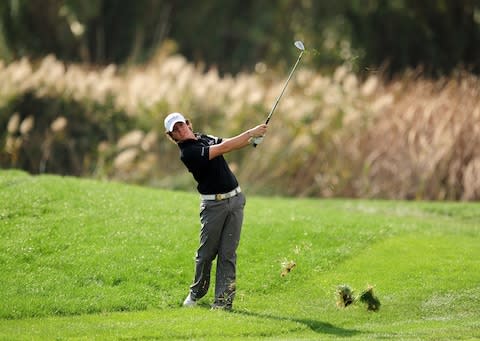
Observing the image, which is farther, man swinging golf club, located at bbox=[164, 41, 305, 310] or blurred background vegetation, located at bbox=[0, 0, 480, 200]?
blurred background vegetation, located at bbox=[0, 0, 480, 200]

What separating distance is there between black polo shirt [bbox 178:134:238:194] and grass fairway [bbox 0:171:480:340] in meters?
1.41

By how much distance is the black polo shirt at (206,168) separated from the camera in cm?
1174

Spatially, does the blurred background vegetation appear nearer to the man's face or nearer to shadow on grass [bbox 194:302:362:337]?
the man's face

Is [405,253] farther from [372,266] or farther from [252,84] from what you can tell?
[252,84]

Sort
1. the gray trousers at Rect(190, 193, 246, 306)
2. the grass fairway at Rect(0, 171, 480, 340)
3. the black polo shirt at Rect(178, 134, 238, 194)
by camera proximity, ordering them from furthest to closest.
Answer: the gray trousers at Rect(190, 193, 246, 306) < the black polo shirt at Rect(178, 134, 238, 194) < the grass fairway at Rect(0, 171, 480, 340)

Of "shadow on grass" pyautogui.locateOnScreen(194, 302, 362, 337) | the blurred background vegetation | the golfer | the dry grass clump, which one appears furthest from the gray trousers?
the dry grass clump

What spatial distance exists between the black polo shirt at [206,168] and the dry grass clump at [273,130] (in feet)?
29.7

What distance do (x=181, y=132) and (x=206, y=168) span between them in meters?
0.49

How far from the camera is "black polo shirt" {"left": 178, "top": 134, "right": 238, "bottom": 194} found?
11742 millimetres

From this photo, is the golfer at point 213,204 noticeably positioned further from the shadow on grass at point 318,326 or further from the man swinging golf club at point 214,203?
the shadow on grass at point 318,326

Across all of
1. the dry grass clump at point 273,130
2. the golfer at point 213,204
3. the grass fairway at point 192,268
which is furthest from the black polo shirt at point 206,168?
the dry grass clump at point 273,130

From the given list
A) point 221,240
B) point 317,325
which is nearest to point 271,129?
point 221,240

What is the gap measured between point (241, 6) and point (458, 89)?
1898 centimetres

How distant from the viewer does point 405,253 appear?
15000 mm
